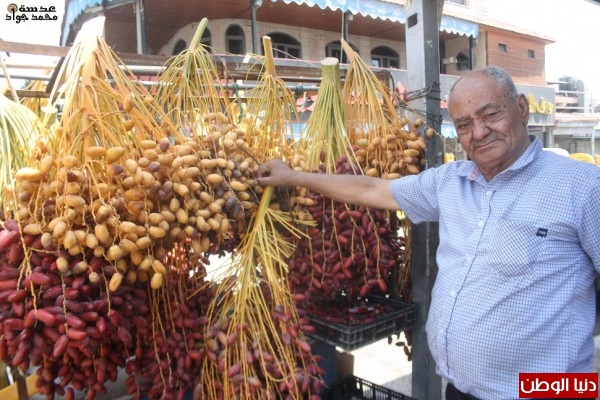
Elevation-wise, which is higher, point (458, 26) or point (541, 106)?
point (458, 26)

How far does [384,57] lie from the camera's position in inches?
488

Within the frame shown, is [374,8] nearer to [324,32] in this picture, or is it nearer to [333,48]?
[324,32]

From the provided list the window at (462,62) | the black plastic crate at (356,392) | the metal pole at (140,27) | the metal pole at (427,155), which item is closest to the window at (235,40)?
the metal pole at (140,27)

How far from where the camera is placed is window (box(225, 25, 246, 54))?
968cm

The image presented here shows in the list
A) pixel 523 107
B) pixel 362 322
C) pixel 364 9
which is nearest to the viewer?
pixel 523 107

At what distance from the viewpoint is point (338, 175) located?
1.66m

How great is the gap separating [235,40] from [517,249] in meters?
9.50

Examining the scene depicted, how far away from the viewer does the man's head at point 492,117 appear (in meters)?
1.39

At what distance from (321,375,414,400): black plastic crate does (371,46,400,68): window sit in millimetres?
11029

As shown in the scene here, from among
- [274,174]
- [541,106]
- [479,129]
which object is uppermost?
[541,106]

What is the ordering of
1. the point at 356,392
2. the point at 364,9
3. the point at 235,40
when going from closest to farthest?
the point at 356,392
the point at 364,9
the point at 235,40

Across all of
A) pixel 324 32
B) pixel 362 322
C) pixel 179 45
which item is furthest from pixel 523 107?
pixel 324 32

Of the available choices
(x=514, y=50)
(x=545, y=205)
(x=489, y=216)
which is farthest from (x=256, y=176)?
(x=514, y=50)

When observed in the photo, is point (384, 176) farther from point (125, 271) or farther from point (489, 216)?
point (125, 271)
